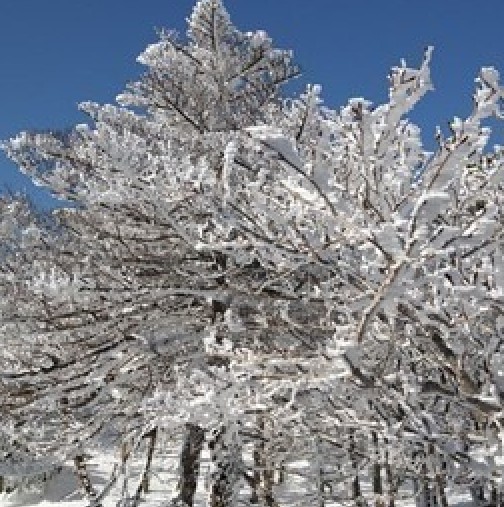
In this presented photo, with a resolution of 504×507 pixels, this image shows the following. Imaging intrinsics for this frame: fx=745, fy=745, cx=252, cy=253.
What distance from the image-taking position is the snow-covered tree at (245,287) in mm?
2850

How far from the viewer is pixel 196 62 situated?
368 inches

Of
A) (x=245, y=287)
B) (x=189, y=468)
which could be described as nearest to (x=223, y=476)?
(x=189, y=468)

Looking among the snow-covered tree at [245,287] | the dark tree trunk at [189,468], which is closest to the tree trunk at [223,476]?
the snow-covered tree at [245,287]

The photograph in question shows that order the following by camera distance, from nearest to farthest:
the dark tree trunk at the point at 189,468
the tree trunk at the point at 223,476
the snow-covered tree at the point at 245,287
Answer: the snow-covered tree at the point at 245,287
the tree trunk at the point at 223,476
the dark tree trunk at the point at 189,468

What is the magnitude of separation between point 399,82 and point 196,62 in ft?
23.2

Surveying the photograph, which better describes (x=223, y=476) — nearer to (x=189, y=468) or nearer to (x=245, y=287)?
(x=189, y=468)

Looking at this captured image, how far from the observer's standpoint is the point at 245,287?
7.20 meters

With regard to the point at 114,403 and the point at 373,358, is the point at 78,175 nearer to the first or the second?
the point at 114,403

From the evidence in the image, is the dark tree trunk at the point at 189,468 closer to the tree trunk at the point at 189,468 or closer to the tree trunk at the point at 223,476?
the tree trunk at the point at 189,468

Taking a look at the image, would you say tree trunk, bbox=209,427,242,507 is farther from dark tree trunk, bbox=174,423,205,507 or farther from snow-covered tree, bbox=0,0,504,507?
dark tree trunk, bbox=174,423,205,507

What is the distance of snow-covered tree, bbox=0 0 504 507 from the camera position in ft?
9.35

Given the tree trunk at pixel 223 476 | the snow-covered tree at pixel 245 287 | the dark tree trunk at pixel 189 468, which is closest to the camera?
the snow-covered tree at pixel 245 287

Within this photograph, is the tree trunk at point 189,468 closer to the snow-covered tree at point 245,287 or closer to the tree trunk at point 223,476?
the snow-covered tree at point 245,287

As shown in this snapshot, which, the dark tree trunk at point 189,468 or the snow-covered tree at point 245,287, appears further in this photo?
the dark tree trunk at point 189,468
